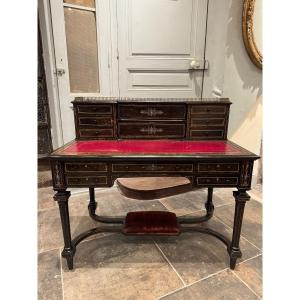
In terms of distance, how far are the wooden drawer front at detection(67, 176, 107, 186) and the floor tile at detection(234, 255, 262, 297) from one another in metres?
1.12

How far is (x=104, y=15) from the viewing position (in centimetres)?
245

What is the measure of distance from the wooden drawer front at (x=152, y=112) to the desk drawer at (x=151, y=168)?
456 millimetres

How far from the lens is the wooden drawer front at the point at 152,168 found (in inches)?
55.5

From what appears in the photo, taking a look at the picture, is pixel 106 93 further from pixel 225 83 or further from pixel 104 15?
pixel 225 83

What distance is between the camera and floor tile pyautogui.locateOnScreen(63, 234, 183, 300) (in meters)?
1.43

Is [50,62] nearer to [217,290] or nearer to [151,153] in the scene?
[151,153]

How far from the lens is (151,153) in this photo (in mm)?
1419

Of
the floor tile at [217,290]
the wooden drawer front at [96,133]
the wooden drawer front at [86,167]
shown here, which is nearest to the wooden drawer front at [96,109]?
the wooden drawer front at [96,133]

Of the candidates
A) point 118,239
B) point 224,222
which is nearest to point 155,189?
point 118,239

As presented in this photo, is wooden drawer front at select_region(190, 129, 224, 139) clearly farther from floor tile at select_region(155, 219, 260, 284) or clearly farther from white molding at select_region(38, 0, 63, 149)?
white molding at select_region(38, 0, 63, 149)

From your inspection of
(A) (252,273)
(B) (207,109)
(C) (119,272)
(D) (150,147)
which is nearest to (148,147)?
(D) (150,147)

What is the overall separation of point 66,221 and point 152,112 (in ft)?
3.13

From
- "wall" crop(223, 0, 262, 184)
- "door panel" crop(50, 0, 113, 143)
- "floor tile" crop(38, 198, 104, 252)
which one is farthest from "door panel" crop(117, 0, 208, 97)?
"floor tile" crop(38, 198, 104, 252)

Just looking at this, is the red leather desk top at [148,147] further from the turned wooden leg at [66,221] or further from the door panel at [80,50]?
the door panel at [80,50]
